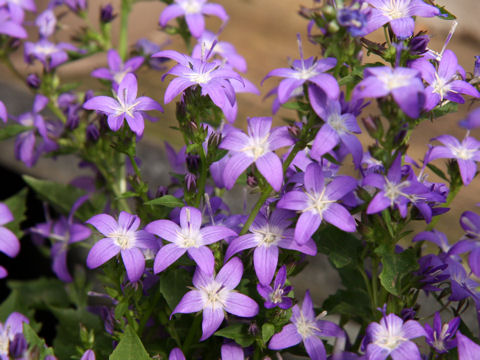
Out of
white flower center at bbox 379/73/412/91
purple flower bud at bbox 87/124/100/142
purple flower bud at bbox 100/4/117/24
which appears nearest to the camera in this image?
white flower center at bbox 379/73/412/91

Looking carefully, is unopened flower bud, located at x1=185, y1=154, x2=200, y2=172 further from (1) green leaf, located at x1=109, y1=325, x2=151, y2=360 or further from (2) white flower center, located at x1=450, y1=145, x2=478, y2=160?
(2) white flower center, located at x1=450, y1=145, x2=478, y2=160

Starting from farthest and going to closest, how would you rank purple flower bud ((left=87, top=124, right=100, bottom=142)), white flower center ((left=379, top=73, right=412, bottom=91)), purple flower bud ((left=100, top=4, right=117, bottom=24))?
1. purple flower bud ((left=100, top=4, right=117, bottom=24))
2. purple flower bud ((left=87, top=124, right=100, bottom=142))
3. white flower center ((left=379, top=73, right=412, bottom=91))

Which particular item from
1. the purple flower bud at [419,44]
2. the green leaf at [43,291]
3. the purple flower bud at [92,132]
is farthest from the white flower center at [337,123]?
the green leaf at [43,291]

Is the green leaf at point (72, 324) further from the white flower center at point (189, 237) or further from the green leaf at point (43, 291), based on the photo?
the white flower center at point (189, 237)

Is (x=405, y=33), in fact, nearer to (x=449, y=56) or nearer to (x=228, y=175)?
(x=449, y=56)

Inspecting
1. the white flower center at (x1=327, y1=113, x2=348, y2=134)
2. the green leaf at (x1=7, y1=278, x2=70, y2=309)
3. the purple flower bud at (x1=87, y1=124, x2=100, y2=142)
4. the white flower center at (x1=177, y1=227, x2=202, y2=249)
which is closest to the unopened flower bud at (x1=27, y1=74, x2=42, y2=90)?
the purple flower bud at (x1=87, y1=124, x2=100, y2=142)

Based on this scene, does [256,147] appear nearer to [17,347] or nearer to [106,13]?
[17,347]

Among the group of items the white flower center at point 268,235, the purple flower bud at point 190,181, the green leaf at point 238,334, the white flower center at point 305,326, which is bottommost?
the green leaf at point 238,334
